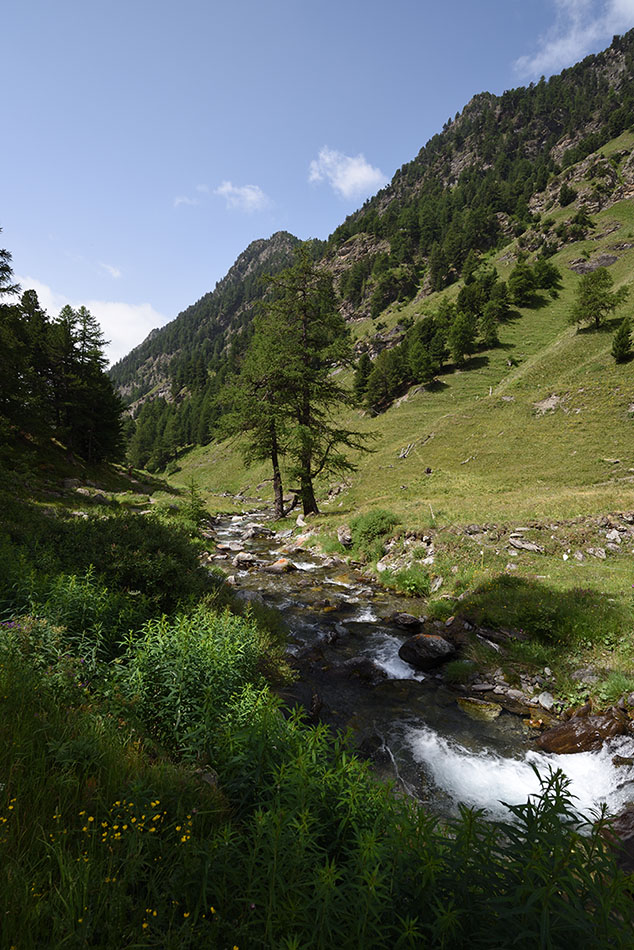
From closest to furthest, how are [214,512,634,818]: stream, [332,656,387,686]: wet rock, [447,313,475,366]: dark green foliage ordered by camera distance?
1. [214,512,634,818]: stream
2. [332,656,387,686]: wet rock
3. [447,313,475,366]: dark green foliage


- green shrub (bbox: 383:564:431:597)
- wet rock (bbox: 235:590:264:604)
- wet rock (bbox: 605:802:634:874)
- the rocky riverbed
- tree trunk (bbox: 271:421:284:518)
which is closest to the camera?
wet rock (bbox: 605:802:634:874)

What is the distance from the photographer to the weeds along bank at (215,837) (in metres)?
2.27

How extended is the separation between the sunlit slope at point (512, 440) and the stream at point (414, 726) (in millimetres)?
8574

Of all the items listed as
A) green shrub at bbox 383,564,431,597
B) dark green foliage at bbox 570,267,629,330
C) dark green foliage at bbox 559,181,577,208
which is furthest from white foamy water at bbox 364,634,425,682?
dark green foliage at bbox 559,181,577,208

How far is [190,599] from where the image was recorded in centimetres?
830

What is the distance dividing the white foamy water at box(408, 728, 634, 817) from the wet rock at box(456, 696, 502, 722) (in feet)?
3.42

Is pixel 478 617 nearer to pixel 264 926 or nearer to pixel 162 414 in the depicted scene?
pixel 264 926

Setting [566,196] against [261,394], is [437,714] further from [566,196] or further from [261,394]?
[566,196]

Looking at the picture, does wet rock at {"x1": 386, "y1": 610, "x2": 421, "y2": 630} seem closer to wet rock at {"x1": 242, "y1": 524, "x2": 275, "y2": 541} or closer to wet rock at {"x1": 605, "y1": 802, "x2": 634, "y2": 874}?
wet rock at {"x1": 605, "y1": 802, "x2": 634, "y2": 874}

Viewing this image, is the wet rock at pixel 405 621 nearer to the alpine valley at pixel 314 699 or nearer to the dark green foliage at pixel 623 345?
the alpine valley at pixel 314 699

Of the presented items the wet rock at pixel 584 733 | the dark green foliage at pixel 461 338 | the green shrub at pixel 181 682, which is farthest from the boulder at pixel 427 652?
the dark green foliage at pixel 461 338

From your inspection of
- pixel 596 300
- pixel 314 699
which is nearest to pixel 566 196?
pixel 596 300

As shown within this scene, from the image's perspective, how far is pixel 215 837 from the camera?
294cm

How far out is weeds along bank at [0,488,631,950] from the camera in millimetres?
2270
